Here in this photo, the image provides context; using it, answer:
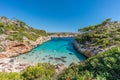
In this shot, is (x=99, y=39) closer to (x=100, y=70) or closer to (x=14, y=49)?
(x=14, y=49)

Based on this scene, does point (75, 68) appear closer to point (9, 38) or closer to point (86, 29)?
point (9, 38)

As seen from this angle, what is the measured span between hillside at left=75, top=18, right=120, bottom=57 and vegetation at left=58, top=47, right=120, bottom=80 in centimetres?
1958

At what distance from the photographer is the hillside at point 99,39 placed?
111 ft

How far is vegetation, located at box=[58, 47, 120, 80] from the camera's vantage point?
32.9 feet

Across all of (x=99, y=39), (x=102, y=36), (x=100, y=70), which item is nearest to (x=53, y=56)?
(x=99, y=39)

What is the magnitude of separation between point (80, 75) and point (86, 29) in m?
54.9

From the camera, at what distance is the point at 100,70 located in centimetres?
1050

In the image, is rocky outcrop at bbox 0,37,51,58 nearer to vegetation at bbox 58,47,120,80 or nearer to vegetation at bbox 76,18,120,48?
vegetation at bbox 76,18,120,48

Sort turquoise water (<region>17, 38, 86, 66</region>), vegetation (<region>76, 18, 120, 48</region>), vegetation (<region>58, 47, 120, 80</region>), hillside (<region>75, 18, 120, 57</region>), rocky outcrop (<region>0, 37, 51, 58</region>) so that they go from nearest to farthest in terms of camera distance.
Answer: vegetation (<region>58, 47, 120, 80</region>), turquoise water (<region>17, 38, 86, 66</region>), hillside (<region>75, 18, 120, 57</region>), vegetation (<region>76, 18, 120, 48</region>), rocky outcrop (<region>0, 37, 51, 58</region>)

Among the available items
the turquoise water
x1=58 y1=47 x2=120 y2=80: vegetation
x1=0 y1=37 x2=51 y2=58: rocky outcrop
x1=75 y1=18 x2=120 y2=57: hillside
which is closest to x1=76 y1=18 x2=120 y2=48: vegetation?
x1=75 y1=18 x2=120 y2=57: hillside

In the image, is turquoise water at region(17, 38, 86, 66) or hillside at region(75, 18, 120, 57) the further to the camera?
hillside at region(75, 18, 120, 57)

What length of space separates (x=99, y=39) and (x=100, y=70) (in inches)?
1279

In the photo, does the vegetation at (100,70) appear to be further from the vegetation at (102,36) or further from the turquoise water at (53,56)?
the vegetation at (102,36)

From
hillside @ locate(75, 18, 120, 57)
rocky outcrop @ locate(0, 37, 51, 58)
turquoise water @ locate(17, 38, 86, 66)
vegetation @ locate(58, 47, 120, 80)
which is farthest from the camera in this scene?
rocky outcrop @ locate(0, 37, 51, 58)
